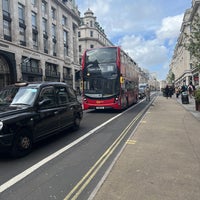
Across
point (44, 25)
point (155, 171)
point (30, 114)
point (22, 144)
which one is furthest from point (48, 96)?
point (44, 25)

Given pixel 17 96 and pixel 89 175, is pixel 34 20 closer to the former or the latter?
pixel 17 96

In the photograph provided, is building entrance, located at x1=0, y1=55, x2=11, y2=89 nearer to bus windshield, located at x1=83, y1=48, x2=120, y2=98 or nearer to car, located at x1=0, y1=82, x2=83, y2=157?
bus windshield, located at x1=83, y1=48, x2=120, y2=98

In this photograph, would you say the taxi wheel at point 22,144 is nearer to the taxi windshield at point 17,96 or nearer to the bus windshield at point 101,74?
the taxi windshield at point 17,96

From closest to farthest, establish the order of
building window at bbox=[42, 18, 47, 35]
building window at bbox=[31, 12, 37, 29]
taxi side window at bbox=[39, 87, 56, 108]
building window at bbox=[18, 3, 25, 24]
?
taxi side window at bbox=[39, 87, 56, 108] → building window at bbox=[18, 3, 25, 24] → building window at bbox=[31, 12, 37, 29] → building window at bbox=[42, 18, 47, 35]

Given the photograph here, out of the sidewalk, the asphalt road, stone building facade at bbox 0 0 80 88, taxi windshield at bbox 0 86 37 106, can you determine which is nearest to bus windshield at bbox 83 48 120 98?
the asphalt road

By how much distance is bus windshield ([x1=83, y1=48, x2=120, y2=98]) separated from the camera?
1448cm

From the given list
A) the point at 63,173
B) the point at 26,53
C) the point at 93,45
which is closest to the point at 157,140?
the point at 63,173

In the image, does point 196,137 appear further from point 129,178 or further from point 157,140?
point 129,178

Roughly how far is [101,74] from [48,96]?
8.08 metres

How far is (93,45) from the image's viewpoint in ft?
256

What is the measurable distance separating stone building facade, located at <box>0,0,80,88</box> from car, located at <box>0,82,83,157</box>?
23.7m

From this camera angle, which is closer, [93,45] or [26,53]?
[26,53]

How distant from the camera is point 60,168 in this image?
4.71 meters

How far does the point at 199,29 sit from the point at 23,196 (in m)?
13.3
